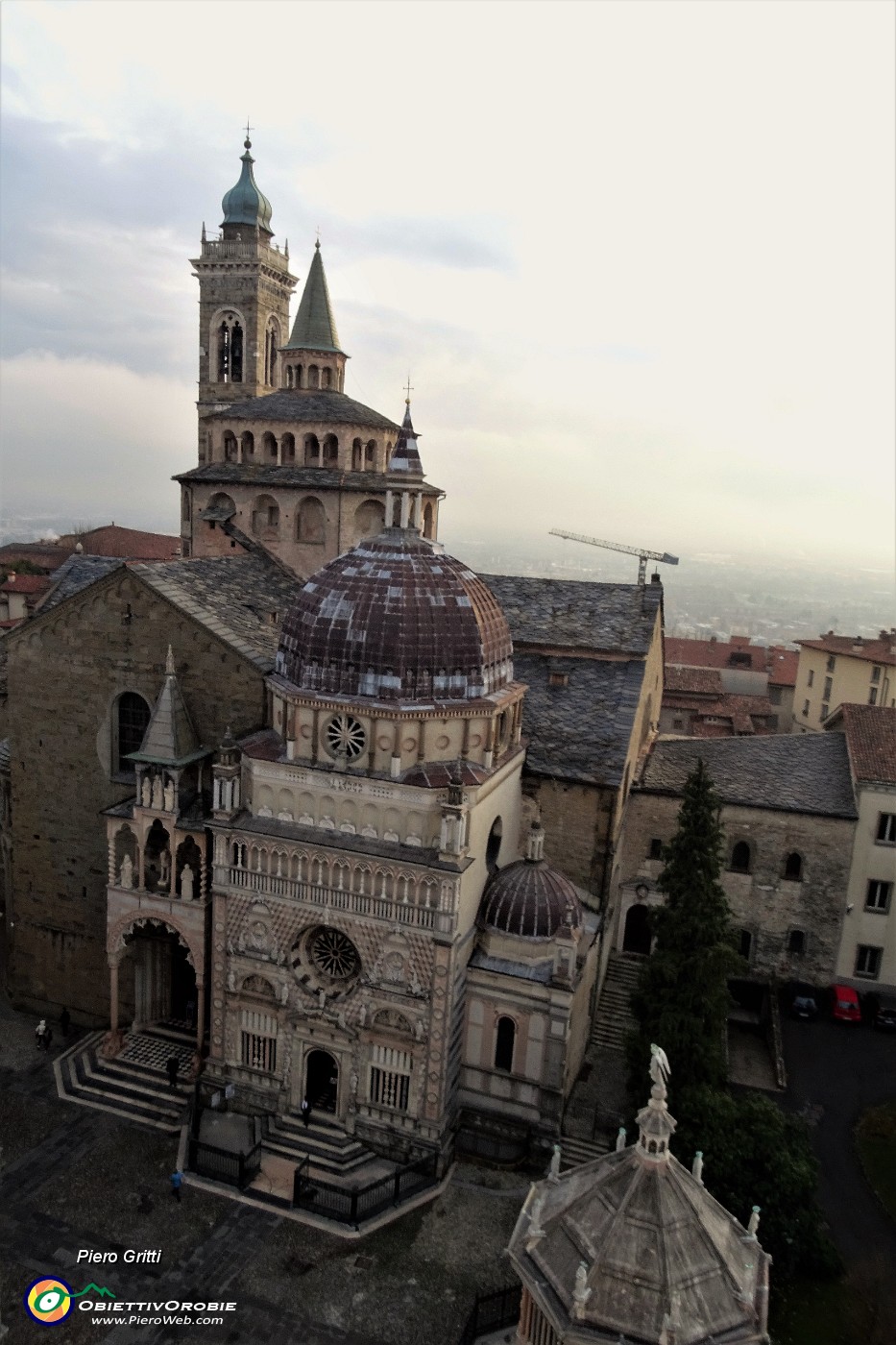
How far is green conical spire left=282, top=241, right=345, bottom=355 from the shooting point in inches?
1715

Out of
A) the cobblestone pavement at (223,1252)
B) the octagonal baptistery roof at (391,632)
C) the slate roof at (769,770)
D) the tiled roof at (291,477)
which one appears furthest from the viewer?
the tiled roof at (291,477)

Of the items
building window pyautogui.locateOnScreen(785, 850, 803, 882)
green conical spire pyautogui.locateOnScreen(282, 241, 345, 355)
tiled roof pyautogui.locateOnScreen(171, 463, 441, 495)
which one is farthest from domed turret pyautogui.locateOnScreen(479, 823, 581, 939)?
green conical spire pyautogui.locateOnScreen(282, 241, 345, 355)

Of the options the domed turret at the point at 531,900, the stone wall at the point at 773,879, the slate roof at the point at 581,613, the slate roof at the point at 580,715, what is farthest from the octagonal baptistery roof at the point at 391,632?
the stone wall at the point at 773,879

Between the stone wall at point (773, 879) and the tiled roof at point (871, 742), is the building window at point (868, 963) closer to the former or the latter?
the stone wall at point (773, 879)

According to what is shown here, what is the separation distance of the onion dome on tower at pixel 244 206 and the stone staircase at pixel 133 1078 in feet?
165

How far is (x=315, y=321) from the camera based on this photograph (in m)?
43.7

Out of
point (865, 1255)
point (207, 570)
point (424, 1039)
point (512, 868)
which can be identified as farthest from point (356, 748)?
point (865, 1255)

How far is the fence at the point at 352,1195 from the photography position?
24.1 m

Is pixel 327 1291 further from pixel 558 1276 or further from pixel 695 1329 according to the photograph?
pixel 695 1329

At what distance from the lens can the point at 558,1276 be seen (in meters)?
14.2

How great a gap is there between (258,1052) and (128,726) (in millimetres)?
11128

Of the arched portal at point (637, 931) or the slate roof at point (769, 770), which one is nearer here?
the slate roof at point (769, 770)

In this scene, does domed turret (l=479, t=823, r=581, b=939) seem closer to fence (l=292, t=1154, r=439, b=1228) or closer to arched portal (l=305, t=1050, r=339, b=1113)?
arched portal (l=305, t=1050, r=339, b=1113)

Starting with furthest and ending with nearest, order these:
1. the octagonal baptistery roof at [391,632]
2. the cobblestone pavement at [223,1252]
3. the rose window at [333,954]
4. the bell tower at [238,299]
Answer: the bell tower at [238,299] → the rose window at [333,954] → the octagonal baptistery roof at [391,632] → the cobblestone pavement at [223,1252]
